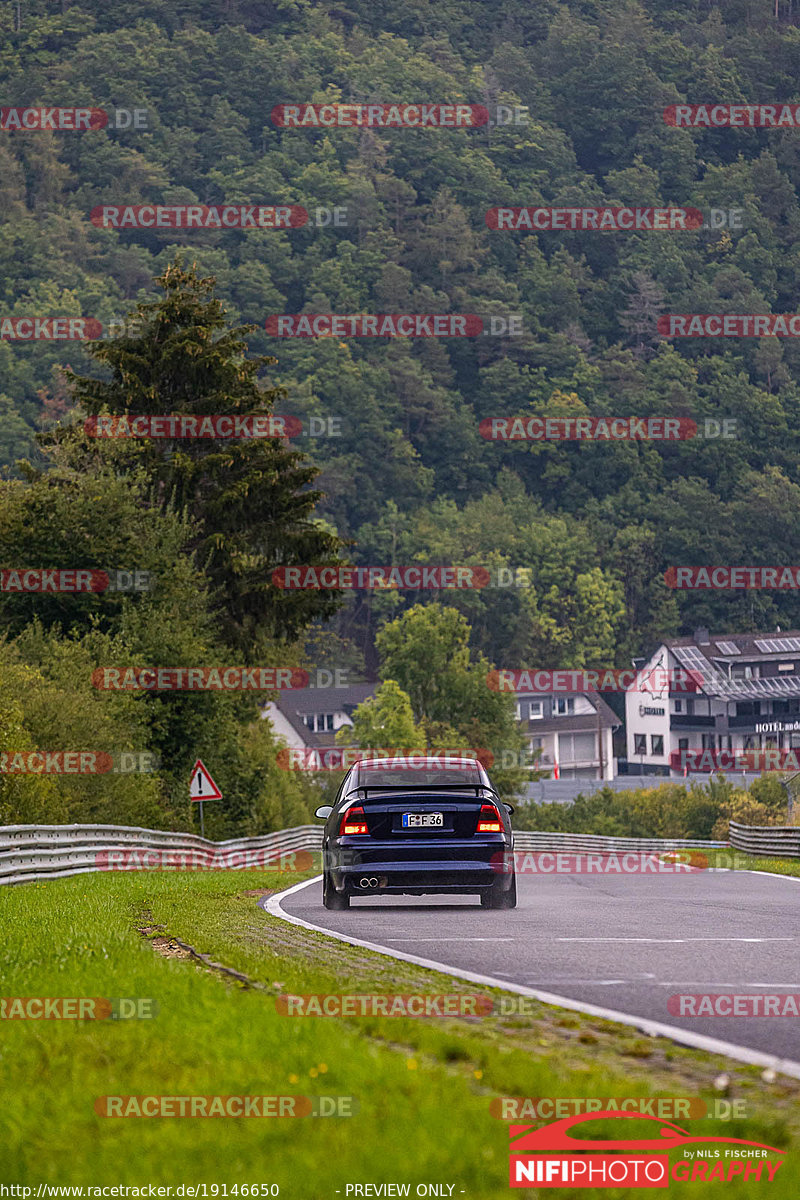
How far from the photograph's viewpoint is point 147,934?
1210cm

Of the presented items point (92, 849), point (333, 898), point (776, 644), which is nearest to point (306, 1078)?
point (333, 898)

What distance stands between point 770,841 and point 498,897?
21.2 metres

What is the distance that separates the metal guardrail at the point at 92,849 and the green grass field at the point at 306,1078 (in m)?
11.7

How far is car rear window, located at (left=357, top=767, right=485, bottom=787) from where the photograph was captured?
1460 centimetres

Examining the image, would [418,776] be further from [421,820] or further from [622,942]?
[622,942]

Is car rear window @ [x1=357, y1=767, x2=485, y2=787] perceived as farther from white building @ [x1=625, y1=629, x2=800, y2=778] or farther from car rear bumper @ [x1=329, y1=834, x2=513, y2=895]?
white building @ [x1=625, y1=629, x2=800, y2=778]

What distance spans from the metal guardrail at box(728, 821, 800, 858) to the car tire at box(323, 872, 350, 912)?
19.2 meters

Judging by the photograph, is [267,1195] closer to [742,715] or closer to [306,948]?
[306,948]

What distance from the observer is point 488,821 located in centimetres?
1420

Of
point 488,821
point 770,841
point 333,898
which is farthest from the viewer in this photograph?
point 770,841

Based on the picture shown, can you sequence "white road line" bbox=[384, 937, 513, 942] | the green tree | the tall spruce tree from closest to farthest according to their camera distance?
1. "white road line" bbox=[384, 937, 513, 942]
2. the tall spruce tree
3. the green tree

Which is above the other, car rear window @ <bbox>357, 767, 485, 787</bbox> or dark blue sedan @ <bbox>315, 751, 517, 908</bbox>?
car rear window @ <bbox>357, 767, 485, 787</bbox>

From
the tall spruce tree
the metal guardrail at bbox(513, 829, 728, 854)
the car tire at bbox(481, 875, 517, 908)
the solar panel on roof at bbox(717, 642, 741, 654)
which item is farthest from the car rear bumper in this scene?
the solar panel on roof at bbox(717, 642, 741, 654)

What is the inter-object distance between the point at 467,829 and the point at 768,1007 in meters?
6.67
